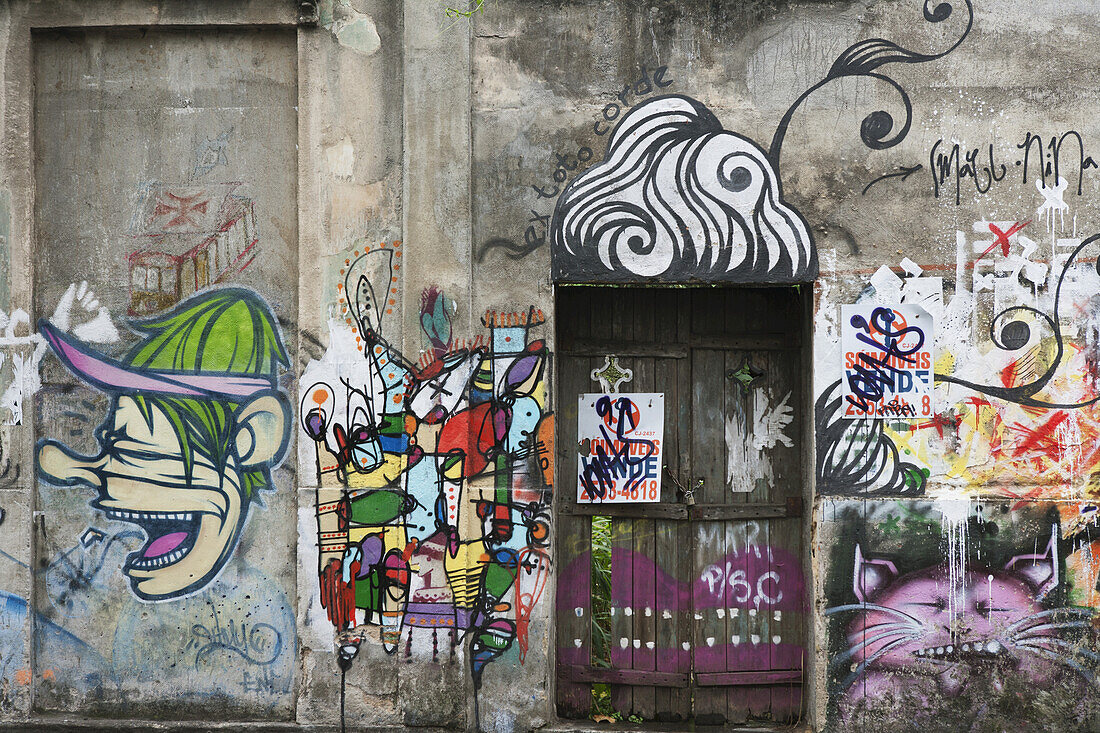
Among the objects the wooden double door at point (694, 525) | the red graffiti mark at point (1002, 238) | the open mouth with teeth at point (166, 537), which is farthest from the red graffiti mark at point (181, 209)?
the red graffiti mark at point (1002, 238)

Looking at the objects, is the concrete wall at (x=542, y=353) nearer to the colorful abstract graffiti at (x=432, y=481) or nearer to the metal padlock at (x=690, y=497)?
the colorful abstract graffiti at (x=432, y=481)

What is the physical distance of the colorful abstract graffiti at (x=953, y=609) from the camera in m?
4.25

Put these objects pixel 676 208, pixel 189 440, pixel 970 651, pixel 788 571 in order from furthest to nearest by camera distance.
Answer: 1. pixel 788 571
2. pixel 189 440
3. pixel 676 208
4. pixel 970 651

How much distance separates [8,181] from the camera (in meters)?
4.45

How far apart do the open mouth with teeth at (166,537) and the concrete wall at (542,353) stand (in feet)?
0.06

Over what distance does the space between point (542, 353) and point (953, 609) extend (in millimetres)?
2568

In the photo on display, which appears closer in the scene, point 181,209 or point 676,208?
point 676,208

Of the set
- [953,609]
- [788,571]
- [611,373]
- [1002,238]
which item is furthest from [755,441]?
[1002,238]

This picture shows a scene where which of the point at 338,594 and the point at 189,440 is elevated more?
the point at 189,440

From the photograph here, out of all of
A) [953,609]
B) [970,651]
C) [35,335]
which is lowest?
[970,651]

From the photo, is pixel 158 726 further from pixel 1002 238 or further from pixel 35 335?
pixel 1002 238

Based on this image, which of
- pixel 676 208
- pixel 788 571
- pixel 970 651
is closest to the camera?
pixel 970 651

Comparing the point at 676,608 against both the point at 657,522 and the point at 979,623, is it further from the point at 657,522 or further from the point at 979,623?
the point at 979,623

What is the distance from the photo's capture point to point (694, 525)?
15.6ft
